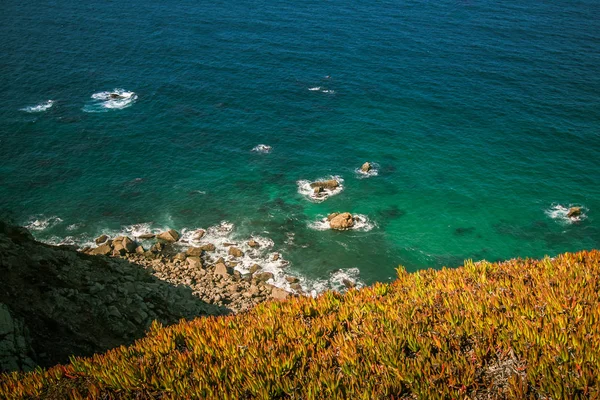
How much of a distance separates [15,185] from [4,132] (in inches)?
565

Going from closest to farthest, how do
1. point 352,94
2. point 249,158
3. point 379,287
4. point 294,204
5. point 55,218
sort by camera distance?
1. point 379,287
2. point 55,218
3. point 294,204
4. point 249,158
5. point 352,94

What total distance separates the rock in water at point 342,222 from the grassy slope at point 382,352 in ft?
108

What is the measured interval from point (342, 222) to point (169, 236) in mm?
20303

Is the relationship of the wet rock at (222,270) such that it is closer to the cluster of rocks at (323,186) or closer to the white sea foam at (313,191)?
the white sea foam at (313,191)

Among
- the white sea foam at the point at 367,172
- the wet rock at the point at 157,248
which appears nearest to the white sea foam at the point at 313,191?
the white sea foam at the point at 367,172

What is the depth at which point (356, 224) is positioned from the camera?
181ft

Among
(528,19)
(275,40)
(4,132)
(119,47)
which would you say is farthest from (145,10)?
(528,19)

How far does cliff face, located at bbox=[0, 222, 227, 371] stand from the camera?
24875mm

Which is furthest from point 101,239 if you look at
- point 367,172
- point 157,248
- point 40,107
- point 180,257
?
point 40,107

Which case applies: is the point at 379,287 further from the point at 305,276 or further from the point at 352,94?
the point at 352,94

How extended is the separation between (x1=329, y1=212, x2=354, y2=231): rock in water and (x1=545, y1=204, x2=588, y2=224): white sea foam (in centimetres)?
2539

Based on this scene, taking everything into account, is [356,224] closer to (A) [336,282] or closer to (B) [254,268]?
(A) [336,282]

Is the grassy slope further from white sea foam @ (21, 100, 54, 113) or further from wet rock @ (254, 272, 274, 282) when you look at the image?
white sea foam @ (21, 100, 54, 113)

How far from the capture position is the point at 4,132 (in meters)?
67.7
